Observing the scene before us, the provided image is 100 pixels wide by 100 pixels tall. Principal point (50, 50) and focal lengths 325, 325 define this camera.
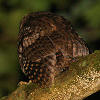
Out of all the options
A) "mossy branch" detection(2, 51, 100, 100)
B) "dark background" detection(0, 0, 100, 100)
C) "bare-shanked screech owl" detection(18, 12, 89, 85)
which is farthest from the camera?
"dark background" detection(0, 0, 100, 100)

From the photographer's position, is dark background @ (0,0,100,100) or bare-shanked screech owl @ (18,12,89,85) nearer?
bare-shanked screech owl @ (18,12,89,85)

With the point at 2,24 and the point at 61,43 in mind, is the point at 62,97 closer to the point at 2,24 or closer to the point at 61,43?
the point at 61,43

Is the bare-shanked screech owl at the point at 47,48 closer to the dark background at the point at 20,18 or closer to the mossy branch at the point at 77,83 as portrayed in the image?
the mossy branch at the point at 77,83

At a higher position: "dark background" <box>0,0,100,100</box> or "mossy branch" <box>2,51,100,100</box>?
"mossy branch" <box>2,51,100,100</box>

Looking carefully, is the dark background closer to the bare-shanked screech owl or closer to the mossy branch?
the bare-shanked screech owl

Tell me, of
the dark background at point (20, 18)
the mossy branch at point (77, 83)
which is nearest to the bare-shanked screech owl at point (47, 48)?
the mossy branch at point (77, 83)

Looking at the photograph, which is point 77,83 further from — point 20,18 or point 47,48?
point 20,18

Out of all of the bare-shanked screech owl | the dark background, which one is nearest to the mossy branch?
the bare-shanked screech owl
